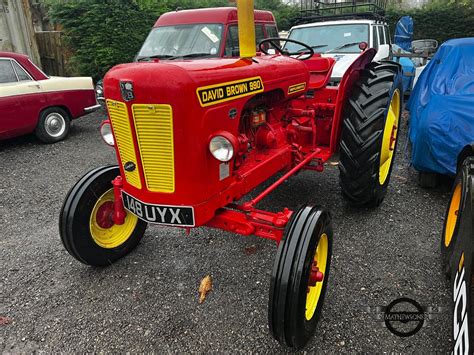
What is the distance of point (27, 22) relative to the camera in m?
8.95

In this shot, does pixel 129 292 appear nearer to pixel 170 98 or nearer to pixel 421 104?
pixel 170 98

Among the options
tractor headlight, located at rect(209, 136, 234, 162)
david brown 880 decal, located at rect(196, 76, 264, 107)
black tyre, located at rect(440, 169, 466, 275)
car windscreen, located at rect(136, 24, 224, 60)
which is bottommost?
black tyre, located at rect(440, 169, 466, 275)

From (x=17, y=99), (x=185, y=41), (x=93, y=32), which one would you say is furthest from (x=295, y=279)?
(x=93, y=32)

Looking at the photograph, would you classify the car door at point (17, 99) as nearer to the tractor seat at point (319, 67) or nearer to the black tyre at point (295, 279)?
the tractor seat at point (319, 67)

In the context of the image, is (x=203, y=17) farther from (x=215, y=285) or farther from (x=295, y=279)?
(x=295, y=279)

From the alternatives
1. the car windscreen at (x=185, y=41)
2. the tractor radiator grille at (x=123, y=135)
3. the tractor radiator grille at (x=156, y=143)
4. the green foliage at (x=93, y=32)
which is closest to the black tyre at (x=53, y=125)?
the car windscreen at (x=185, y=41)

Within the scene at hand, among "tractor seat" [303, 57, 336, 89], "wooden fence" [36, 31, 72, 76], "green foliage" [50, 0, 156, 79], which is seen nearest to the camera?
"tractor seat" [303, 57, 336, 89]

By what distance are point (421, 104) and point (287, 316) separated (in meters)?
3.32

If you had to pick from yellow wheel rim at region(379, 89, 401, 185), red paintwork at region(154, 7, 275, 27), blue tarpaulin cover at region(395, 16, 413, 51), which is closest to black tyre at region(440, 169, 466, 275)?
yellow wheel rim at region(379, 89, 401, 185)

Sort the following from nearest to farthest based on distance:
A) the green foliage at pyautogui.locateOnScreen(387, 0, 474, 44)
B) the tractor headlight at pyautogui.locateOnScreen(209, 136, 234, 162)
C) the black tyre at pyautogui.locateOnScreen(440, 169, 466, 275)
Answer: the tractor headlight at pyautogui.locateOnScreen(209, 136, 234, 162) → the black tyre at pyautogui.locateOnScreen(440, 169, 466, 275) → the green foliage at pyautogui.locateOnScreen(387, 0, 474, 44)

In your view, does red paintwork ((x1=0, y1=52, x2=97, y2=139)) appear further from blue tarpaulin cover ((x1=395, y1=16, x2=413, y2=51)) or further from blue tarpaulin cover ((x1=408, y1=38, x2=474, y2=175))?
blue tarpaulin cover ((x1=395, y1=16, x2=413, y2=51))

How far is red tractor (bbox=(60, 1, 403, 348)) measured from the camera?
193 centimetres

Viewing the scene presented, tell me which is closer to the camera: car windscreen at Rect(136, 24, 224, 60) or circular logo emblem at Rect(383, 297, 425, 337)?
circular logo emblem at Rect(383, 297, 425, 337)

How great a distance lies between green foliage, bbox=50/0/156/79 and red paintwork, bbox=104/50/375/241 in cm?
753
